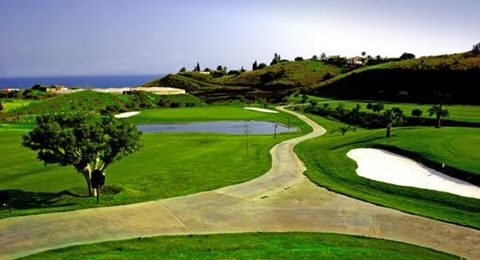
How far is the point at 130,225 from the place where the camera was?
22.3 metres

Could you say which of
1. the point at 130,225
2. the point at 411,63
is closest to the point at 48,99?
the point at 130,225

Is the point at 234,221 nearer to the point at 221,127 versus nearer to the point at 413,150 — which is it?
the point at 413,150

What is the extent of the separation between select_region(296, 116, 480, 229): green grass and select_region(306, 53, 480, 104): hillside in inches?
2270

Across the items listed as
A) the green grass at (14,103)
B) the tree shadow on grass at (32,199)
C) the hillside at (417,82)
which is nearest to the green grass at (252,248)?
the tree shadow on grass at (32,199)

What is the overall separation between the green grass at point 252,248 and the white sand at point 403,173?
35.4 ft

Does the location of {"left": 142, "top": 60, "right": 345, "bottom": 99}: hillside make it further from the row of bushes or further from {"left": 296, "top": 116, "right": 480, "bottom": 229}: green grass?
{"left": 296, "top": 116, "right": 480, "bottom": 229}: green grass

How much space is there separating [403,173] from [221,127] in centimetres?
4922

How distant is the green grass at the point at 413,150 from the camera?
25734 mm

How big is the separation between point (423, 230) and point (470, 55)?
13351 cm

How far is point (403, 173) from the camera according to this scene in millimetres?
33312

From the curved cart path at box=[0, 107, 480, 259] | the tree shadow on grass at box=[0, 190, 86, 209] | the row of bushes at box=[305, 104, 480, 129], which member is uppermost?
the row of bushes at box=[305, 104, 480, 129]

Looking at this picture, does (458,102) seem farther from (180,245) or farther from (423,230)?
(180,245)

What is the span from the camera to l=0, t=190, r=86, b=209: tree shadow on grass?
25.0 meters

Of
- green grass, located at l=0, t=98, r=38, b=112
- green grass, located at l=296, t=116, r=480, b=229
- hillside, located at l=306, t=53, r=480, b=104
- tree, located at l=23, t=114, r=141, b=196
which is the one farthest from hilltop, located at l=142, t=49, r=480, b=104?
tree, located at l=23, t=114, r=141, b=196
